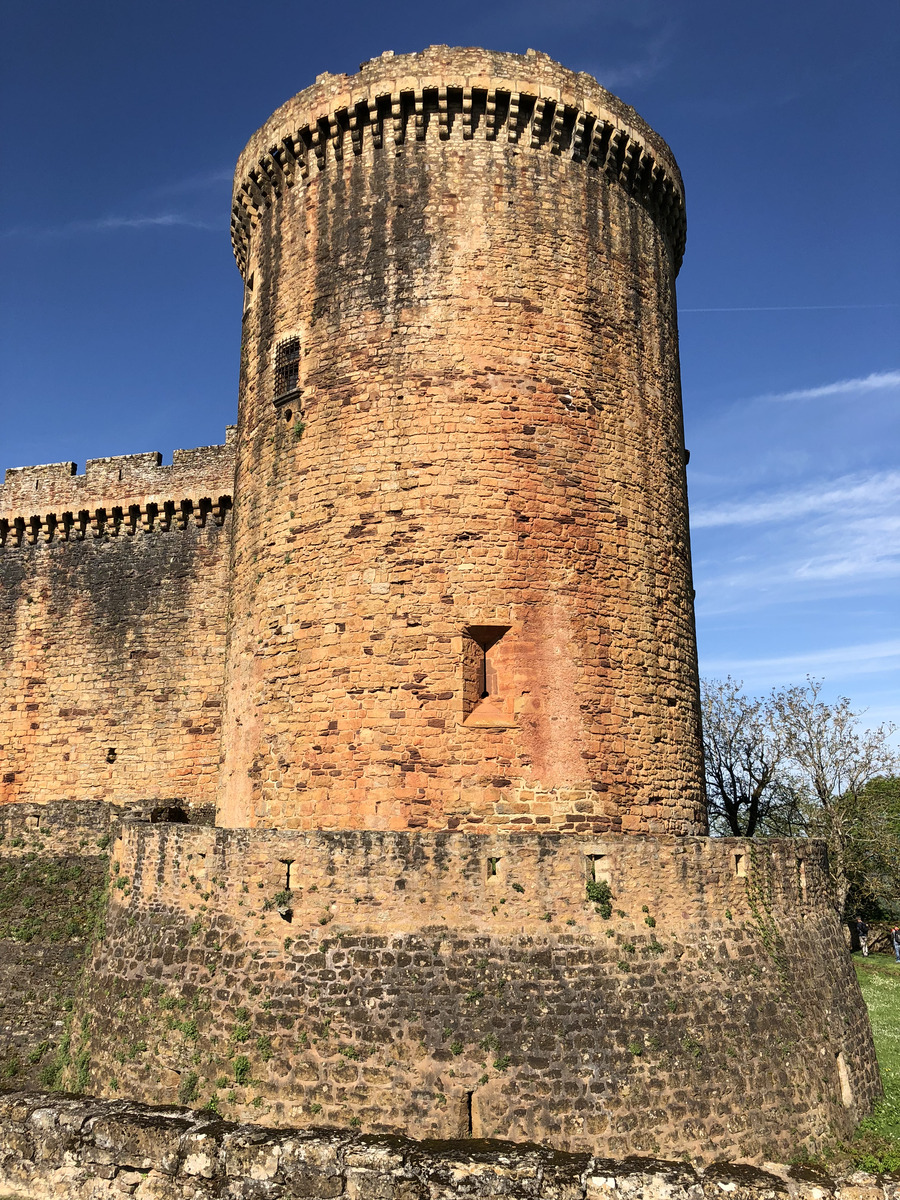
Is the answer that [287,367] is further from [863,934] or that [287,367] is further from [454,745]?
[863,934]

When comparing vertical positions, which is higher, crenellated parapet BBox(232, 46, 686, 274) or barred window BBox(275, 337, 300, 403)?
crenellated parapet BBox(232, 46, 686, 274)

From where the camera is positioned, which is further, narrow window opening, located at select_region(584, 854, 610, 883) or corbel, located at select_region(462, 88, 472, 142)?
corbel, located at select_region(462, 88, 472, 142)

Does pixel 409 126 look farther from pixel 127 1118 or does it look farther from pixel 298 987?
pixel 127 1118

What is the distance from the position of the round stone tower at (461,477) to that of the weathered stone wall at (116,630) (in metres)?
3.61

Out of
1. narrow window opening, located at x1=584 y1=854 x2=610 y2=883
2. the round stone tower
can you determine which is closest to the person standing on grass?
the round stone tower

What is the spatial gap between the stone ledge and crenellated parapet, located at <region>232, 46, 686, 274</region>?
1054 centimetres

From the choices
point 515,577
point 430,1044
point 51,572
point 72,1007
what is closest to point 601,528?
point 515,577

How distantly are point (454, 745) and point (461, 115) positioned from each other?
7616 millimetres

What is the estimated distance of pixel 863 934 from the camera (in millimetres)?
26812

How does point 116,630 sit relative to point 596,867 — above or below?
above

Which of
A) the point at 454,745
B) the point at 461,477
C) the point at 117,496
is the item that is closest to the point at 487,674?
the point at 454,745

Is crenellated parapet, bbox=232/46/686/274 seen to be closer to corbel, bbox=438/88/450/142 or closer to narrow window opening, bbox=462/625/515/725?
corbel, bbox=438/88/450/142

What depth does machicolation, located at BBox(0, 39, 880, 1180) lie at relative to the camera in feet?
22.9

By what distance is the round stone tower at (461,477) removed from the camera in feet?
29.9
